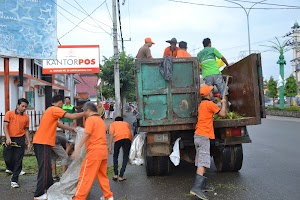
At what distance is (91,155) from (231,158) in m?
3.31

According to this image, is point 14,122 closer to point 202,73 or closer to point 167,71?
point 167,71

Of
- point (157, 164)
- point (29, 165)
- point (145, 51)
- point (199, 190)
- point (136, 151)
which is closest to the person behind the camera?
point (199, 190)

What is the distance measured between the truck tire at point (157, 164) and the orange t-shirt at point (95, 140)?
199 cm

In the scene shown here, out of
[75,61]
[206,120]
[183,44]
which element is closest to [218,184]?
[206,120]

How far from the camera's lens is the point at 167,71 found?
6.59m

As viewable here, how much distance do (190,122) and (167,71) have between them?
1028mm

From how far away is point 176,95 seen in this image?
672 centimetres

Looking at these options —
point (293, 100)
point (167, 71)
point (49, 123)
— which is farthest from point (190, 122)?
point (293, 100)

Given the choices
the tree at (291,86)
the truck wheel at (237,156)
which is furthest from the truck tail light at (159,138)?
the tree at (291,86)

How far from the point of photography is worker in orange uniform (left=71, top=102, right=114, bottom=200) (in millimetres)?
5031

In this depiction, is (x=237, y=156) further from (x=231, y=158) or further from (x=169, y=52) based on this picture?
(x=169, y=52)

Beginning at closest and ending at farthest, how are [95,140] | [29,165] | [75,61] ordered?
[95,140], [29,165], [75,61]

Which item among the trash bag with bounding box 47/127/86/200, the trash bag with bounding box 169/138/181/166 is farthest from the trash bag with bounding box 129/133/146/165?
the trash bag with bounding box 47/127/86/200

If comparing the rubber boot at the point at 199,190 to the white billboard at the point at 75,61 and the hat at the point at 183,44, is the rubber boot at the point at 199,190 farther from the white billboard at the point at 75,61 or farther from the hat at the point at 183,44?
the white billboard at the point at 75,61
